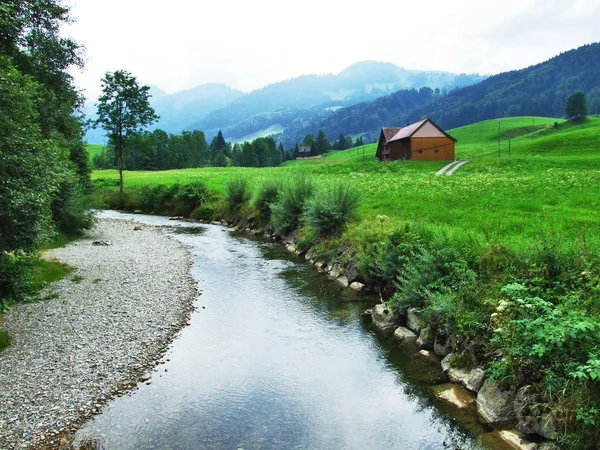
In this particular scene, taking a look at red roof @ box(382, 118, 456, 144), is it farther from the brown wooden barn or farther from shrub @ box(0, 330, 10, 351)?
shrub @ box(0, 330, 10, 351)

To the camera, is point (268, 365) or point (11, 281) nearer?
point (268, 365)

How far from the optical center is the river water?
884cm

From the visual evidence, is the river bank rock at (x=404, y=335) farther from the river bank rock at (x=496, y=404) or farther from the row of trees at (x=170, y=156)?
the row of trees at (x=170, y=156)

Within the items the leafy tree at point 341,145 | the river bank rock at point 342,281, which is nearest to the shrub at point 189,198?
the river bank rock at point 342,281

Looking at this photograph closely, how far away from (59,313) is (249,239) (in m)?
17.8

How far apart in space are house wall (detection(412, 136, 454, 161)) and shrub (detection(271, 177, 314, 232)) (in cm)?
5136

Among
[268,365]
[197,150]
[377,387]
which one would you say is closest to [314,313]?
[268,365]

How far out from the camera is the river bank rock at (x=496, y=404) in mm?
8817

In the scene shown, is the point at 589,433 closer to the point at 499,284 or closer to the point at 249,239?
the point at 499,284

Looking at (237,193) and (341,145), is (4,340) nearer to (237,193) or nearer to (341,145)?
(237,193)

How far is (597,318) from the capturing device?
8.23 meters

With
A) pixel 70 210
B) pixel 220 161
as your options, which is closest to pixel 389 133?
pixel 220 161

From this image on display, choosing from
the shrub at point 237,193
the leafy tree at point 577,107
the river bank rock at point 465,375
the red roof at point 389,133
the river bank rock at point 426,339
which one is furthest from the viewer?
the leafy tree at point 577,107

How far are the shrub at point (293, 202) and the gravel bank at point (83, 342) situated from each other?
30.0ft
